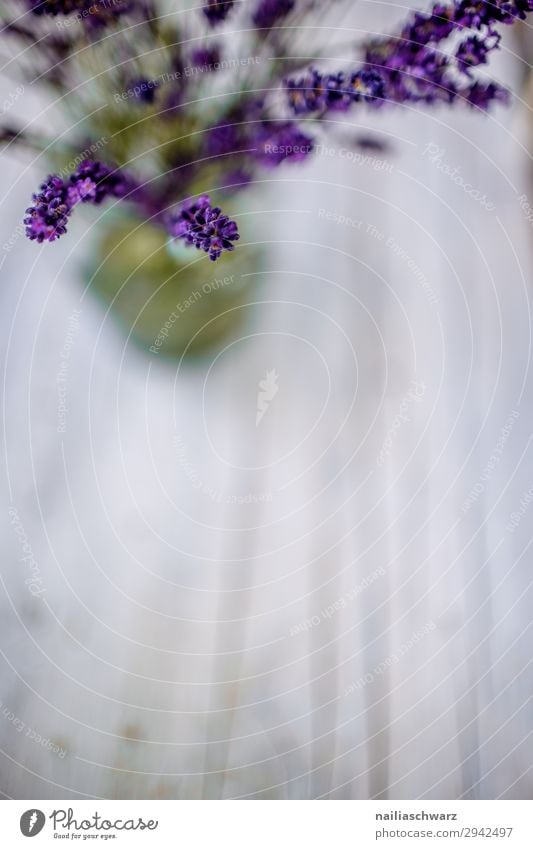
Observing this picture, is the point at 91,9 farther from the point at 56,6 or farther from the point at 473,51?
the point at 473,51

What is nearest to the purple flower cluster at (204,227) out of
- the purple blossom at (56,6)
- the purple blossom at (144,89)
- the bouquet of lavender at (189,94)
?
the bouquet of lavender at (189,94)

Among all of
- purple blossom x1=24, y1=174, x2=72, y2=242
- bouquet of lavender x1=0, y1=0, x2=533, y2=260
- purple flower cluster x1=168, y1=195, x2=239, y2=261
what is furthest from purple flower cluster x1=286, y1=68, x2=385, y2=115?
purple blossom x1=24, y1=174, x2=72, y2=242

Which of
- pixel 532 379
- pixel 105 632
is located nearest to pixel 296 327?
pixel 532 379

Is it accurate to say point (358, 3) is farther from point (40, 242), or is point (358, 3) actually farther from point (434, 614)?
point (434, 614)

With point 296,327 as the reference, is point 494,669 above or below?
below

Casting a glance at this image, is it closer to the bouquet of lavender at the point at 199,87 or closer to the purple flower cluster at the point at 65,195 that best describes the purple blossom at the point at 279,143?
the bouquet of lavender at the point at 199,87
